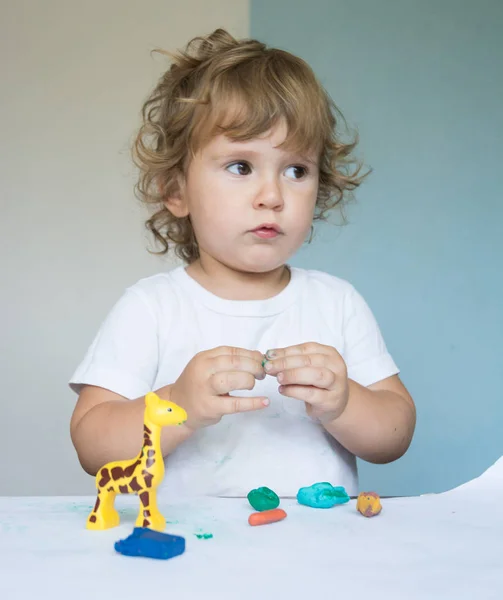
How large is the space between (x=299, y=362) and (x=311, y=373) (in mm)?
16

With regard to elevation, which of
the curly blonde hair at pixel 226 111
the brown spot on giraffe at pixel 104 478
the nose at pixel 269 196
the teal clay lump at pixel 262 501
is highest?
the curly blonde hair at pixel 226 111

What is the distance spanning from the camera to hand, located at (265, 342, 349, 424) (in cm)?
80

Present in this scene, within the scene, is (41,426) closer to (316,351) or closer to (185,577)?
(316,351)

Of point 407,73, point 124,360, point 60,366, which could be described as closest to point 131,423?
point 124,360

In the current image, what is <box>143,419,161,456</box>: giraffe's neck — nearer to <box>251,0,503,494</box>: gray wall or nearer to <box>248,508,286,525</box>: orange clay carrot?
<box>248,508,286,525</box>: orange clay carrot

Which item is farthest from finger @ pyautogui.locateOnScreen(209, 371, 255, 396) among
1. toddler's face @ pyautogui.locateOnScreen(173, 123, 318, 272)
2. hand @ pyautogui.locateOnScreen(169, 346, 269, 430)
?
toddler's face @ pyautogui.locateOnScreen(173, 123, 318, 272)

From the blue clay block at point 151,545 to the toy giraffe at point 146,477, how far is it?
0.06 metres

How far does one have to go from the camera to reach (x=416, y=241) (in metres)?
2.16

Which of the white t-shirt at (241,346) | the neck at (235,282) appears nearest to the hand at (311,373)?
the white t-shirt at (241,346)

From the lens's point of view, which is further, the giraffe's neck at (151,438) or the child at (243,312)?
the child at (243,312)

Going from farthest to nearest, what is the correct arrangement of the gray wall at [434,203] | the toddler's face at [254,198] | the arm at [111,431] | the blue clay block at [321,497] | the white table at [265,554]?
the gray wall at [434,203]
the toddler's face at [254,198]
the arm at [111,431]
the blue clay block at [321,497]
the white table at [265,554]

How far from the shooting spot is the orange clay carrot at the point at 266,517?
0.67 meters

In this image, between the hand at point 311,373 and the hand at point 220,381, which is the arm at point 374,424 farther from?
the hand at point 220,381

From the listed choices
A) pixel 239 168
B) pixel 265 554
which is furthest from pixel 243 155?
pixel 265 554
